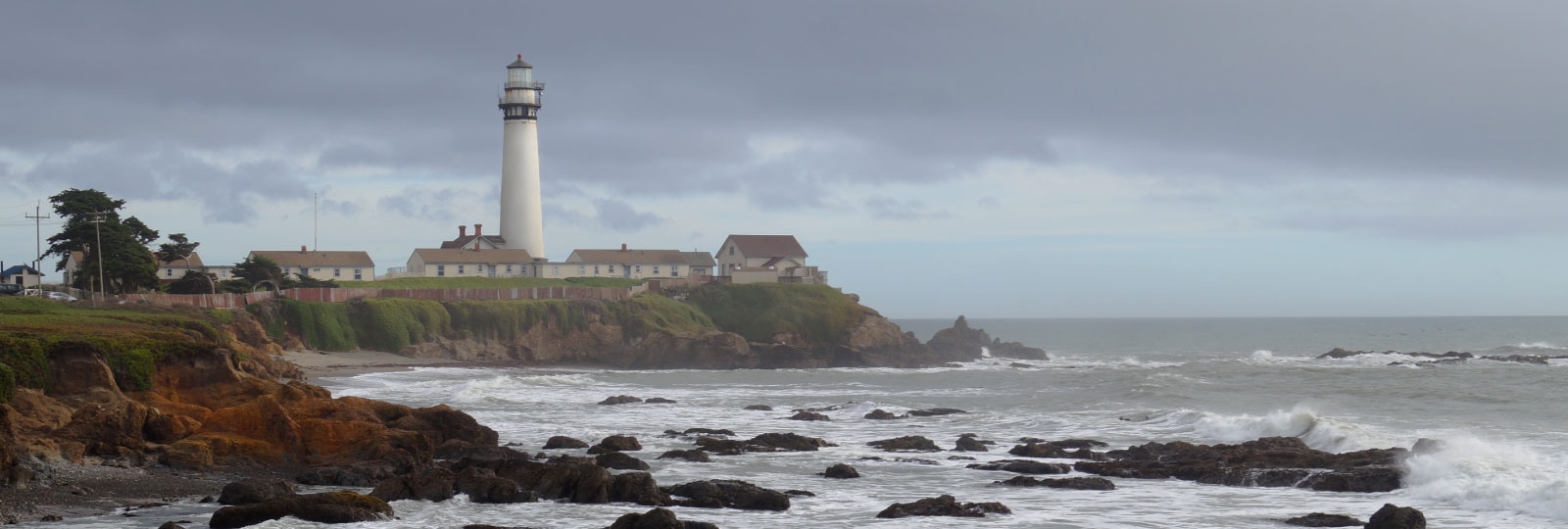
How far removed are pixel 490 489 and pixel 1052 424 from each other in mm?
17192

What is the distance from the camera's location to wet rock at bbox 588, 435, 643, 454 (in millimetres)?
25344

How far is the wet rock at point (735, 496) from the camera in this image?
19.0 meters

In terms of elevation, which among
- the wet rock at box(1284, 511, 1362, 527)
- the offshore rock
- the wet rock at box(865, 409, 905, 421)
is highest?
the offshore rock

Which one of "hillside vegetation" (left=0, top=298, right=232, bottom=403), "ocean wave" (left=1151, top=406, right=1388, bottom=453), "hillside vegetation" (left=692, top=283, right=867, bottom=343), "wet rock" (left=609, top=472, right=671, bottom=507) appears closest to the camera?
"wet rock" (left=609, top=472, right=671, bottom=507)

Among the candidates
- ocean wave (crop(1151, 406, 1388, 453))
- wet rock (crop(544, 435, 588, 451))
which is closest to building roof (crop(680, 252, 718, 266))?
ocean wave (crop(1151, 406, 1388, 453))

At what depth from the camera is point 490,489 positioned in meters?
19.3

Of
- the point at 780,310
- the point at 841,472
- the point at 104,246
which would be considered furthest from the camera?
the point at 780,310

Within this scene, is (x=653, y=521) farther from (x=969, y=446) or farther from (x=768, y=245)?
(x=768, y=245)

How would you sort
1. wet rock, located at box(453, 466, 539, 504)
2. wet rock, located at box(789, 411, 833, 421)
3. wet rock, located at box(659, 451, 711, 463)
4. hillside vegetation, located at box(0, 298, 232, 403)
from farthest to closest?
wet rock, located at box(789, 411, 833, 421) < wet rock, located at box(659, 451, 711, 463) < hillside vegetation, located at box(0, 298, 232, 403) < wet rock, located at box(453, 466, 539, 504)

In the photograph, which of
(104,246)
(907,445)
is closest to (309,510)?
(907,445)

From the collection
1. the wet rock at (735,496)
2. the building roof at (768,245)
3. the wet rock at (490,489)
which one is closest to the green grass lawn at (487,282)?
the building roof at (768,245)

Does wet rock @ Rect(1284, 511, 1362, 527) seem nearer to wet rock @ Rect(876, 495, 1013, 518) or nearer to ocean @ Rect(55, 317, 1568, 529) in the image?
ocean @ Rect(55, 317, 1568, 529)

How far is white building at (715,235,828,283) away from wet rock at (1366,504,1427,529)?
197 feet

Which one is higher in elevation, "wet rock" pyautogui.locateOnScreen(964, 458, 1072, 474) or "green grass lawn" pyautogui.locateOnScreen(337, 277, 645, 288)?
"green grass lawn" pyautogui.locateOnScreen(337, 277, 645, 288)
